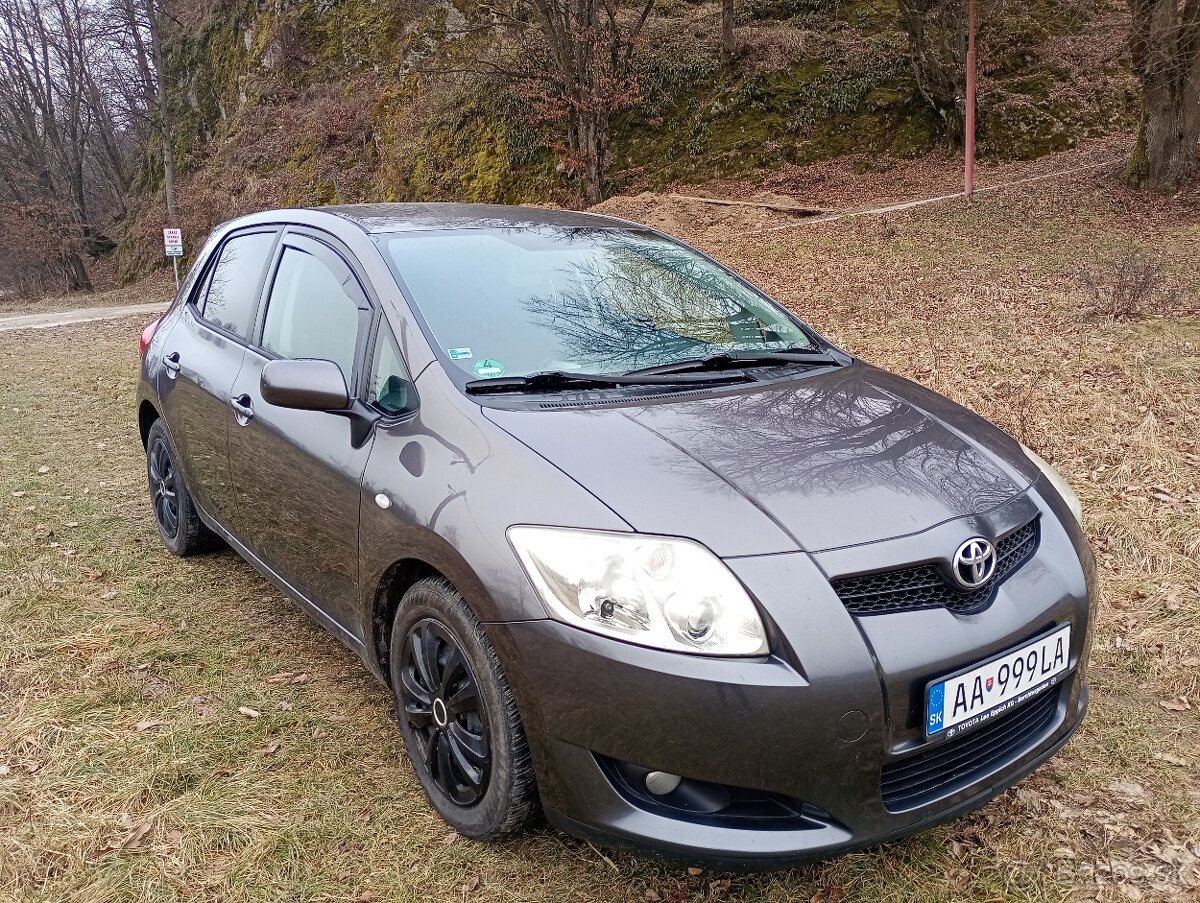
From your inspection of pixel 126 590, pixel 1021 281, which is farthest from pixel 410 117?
pixel 126 590

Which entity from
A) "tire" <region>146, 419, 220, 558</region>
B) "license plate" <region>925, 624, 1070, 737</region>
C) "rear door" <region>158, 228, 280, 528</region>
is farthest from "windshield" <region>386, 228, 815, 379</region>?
"tire" <region>146, 419, 220, 558</region>

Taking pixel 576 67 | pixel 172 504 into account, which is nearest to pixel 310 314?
pixel 172 504

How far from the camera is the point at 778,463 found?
2.20 meters

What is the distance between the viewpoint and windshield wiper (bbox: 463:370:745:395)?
251 cm

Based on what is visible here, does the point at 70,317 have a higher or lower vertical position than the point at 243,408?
lower

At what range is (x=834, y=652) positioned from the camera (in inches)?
72.8

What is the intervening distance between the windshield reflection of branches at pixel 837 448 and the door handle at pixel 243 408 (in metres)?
1.70

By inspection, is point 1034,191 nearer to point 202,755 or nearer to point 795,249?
point 795,249

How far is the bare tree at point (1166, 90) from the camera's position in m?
11.9

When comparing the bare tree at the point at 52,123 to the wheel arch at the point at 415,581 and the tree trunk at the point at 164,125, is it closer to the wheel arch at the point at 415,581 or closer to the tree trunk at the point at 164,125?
→ the tree trunk at the point at 164,125

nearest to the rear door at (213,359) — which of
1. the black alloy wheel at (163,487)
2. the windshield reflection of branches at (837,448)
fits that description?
the black alloy wheel at (163,487)

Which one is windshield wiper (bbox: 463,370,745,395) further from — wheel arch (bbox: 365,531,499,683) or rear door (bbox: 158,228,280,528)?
rear door (bbox: 158,228,280,528)

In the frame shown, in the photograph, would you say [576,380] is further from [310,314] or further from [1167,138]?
[1167,138]

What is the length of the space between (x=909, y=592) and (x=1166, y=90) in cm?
1425
